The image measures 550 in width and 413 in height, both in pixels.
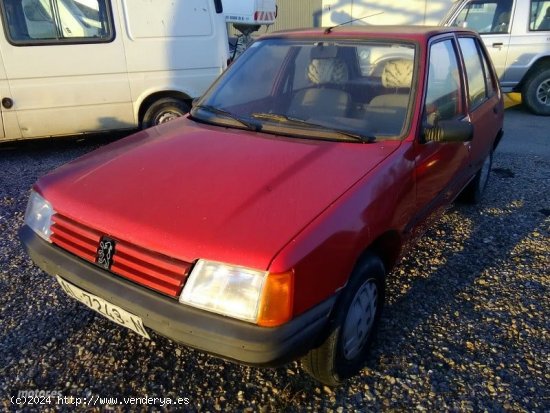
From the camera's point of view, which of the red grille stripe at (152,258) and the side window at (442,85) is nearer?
the red grille stripe at (152,258)

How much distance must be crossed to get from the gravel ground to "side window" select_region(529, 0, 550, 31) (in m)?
5.82

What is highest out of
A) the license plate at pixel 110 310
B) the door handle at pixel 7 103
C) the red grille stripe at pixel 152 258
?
the door handle at pixel 7 103

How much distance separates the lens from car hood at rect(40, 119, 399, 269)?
1742mm

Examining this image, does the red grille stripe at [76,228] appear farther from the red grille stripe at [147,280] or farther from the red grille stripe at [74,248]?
the red grille stripe at [147,280]

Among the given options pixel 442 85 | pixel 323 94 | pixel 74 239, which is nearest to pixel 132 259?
pixel 74 239

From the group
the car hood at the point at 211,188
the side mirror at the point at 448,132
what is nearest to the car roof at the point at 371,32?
the side mirror at the point at 448,132

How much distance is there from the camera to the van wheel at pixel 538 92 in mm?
7887

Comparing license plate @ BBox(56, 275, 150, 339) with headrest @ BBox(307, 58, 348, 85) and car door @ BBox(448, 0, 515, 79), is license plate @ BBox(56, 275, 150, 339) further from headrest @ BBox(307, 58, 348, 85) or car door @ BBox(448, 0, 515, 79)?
car door @ BBox(448, 0, 515, 79)

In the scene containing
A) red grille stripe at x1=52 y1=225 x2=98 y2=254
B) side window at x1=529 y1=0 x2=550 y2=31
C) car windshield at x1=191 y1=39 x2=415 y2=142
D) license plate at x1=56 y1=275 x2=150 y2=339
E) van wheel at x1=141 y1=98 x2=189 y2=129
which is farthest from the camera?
side window at x1=529 y1=0 x2=550 y2=31

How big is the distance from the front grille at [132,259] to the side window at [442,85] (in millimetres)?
1661

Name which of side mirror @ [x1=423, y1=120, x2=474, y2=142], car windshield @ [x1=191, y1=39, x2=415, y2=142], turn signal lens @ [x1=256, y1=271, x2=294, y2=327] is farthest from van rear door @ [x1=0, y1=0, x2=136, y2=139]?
turn signal lens @ [x1=256, y1=271, x2=294, y2=327]

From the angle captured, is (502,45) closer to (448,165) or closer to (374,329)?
(448,165)

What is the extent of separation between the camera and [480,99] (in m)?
3.63

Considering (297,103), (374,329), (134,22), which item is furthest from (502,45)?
(374,329)
